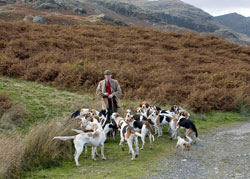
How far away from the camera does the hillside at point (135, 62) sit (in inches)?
630

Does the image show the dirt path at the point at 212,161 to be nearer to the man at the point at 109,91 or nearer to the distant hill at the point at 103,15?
the man at the point at 109,91

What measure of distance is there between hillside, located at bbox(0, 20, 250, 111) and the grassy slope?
1.25 metres

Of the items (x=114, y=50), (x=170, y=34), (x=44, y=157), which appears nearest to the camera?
(x=44, y=157)

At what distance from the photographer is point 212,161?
7875mm

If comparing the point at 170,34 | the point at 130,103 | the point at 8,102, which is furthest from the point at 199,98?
the point at 170,34

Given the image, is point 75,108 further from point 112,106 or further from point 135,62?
point 135,62

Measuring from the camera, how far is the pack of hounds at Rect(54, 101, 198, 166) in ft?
26.2

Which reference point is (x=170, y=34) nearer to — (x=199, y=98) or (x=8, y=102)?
(x=199, y=98)

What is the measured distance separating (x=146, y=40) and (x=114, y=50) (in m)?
5.08

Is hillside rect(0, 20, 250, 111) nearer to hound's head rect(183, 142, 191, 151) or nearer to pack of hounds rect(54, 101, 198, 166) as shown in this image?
pack of hounds rect(54, 101, 198, 166)

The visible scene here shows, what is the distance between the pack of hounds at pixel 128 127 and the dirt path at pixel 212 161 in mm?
504

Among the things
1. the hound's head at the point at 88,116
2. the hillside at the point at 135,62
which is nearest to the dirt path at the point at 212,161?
the hound's head at the point at 88,116

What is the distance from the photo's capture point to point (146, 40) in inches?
1077

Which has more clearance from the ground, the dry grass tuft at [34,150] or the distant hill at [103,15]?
the distant hill at [103,15]
